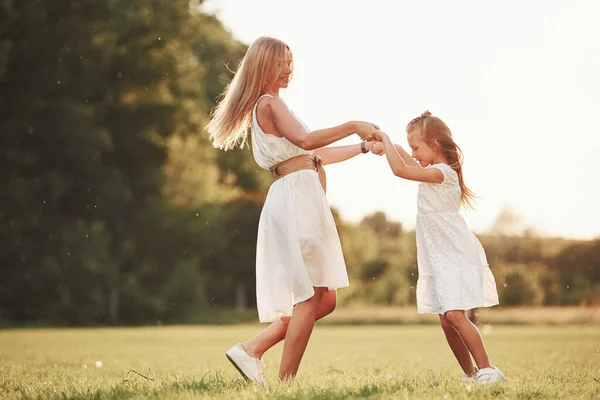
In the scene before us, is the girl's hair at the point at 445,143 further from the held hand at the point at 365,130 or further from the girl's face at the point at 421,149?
the held hand at the point at 365,130

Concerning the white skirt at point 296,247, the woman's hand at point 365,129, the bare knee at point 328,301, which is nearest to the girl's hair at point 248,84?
the white skirt at point 296,247

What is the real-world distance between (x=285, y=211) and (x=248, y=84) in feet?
2.88

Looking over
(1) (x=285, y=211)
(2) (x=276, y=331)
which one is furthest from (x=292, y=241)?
(2) (x=276, y=331)

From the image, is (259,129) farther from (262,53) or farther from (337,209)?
(337,209)

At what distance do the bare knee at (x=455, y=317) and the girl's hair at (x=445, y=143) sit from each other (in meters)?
0.79

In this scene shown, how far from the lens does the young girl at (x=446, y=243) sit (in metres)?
5.01

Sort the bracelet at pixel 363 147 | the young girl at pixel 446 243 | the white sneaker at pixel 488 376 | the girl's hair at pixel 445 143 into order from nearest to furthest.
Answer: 1. the white sneaker at pixel 488 376
2. the young girl at pixel 446 243
3. the girl's hair at pixel 445 143
4. the bracelet at pixel 363 147

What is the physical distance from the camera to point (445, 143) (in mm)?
5422

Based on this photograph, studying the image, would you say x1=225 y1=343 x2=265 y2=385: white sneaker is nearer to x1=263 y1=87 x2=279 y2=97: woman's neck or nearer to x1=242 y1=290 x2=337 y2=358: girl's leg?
x1=242 y1=290 x2=337 y2=358: girl's leg

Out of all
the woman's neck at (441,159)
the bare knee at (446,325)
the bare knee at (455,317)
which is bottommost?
the bare knee at (446,325)

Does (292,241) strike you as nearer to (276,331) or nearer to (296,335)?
(296,335)

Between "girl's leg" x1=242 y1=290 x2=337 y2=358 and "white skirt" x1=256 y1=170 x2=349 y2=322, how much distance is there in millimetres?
172

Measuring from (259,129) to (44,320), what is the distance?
22035mm

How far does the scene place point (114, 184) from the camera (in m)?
26.6
